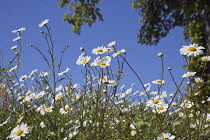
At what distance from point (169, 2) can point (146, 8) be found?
1229 mm

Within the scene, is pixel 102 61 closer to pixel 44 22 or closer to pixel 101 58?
pixel 101 58

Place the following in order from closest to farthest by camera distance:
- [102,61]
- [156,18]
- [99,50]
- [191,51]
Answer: [191,51] < [102,61] < [99,50] < [156,18]

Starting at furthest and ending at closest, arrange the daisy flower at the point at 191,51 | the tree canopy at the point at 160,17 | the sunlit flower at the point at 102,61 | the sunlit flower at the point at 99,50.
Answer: the tree canopy at the point at 160,17 < the sunlit flower at the point at 99,50 < the sunlit flower at the point at 102,61 < the daisy flower at the point at 191,51

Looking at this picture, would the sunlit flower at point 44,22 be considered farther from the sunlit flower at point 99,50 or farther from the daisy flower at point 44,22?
the sunlit flower at point 99,50

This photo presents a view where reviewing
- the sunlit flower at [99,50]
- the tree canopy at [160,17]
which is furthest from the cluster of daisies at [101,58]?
the tree canopy at [160,17]

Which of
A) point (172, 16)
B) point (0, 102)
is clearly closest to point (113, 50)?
point (0, 102)

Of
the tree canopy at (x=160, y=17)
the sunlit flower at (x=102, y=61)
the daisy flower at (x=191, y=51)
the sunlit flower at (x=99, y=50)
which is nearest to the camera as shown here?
the daisy flower at (x=191, y=51)

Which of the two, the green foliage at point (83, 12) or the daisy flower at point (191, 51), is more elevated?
the green foliage at point (83, 12)

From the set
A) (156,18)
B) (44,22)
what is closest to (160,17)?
(156,18)

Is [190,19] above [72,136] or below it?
above

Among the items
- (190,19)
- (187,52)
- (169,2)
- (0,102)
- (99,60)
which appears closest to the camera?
(187,52)

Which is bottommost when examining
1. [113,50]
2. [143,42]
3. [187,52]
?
[187,52]

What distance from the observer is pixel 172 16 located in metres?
12.9

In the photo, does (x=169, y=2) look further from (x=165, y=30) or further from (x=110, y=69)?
(x=110, y=69)
